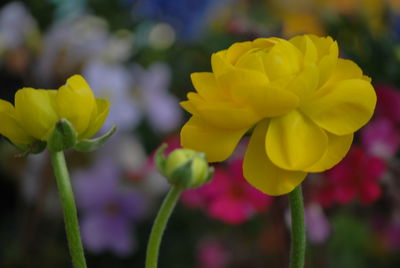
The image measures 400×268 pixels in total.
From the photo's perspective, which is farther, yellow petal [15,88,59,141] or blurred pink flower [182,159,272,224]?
blurred pink flower [182,159,272,224]

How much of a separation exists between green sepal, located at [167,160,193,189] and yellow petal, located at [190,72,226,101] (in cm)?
2

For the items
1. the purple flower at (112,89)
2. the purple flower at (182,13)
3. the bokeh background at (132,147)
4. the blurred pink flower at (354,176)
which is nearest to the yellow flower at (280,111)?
the blurred pink flower at (354,176)

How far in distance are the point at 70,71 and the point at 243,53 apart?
45cm

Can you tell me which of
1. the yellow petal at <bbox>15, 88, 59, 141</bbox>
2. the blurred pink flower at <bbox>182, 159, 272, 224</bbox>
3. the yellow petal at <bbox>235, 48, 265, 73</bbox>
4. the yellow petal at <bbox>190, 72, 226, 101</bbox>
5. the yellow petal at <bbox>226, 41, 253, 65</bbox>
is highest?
the yellow petal at <bbox>15, 88, 59, 141</bbox>

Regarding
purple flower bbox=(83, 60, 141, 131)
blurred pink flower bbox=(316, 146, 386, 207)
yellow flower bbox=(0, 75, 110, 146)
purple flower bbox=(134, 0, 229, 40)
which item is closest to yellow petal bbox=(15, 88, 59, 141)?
yellow flower bbox=(0, 75, 110, 146)

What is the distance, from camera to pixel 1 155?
2.36 ft

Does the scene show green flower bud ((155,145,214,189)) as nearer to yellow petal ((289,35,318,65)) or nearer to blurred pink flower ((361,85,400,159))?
yellow petal ((289,35,318,65))

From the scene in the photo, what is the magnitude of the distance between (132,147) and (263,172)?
476 mm

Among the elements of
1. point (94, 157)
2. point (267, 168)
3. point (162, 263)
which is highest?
point (267, 168)

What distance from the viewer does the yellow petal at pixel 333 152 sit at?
0.69 feet

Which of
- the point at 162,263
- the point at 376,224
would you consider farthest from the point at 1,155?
the point at 376,224

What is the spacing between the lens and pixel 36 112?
0.22 meters

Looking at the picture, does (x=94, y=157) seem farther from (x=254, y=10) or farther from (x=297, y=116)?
(x=297, y=116)

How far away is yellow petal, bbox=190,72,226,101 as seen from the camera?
8.6 inches
